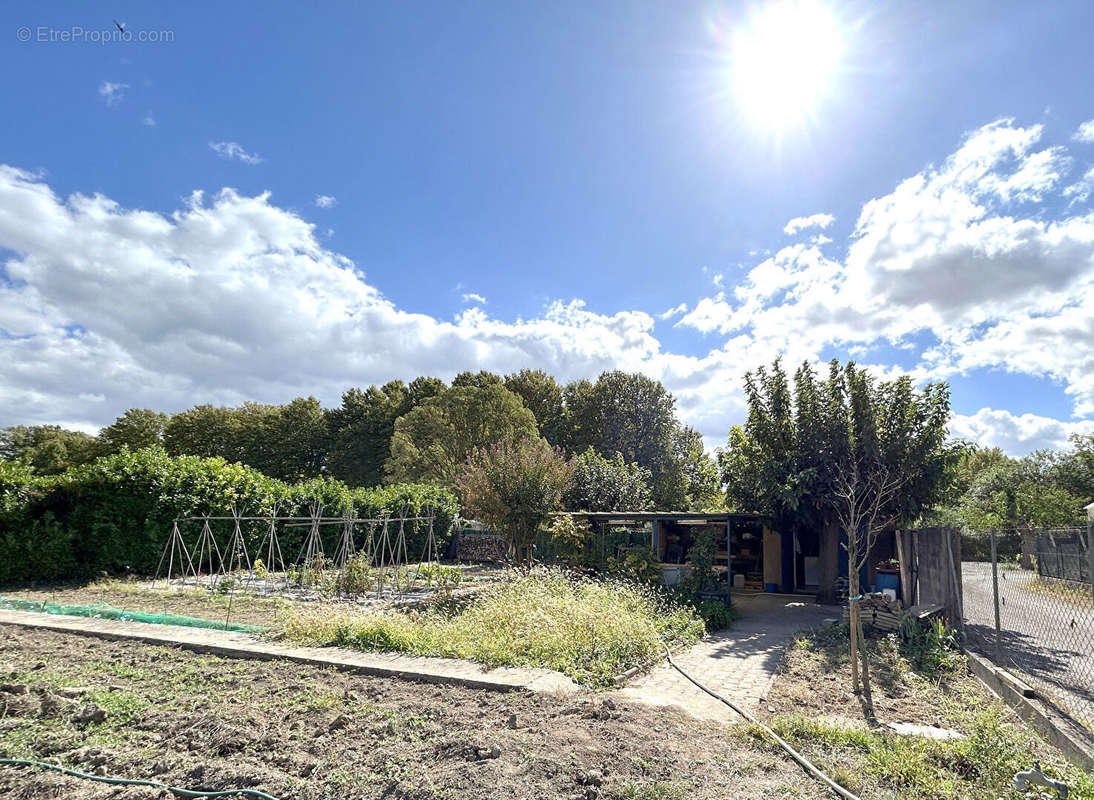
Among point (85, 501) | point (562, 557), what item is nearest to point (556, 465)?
point (562, 557)

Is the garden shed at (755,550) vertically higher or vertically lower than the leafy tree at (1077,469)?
lower

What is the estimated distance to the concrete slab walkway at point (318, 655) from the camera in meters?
5.70

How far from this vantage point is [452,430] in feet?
105

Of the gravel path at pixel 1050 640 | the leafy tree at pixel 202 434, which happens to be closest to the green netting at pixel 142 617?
the gravel path at pixel 1050 640

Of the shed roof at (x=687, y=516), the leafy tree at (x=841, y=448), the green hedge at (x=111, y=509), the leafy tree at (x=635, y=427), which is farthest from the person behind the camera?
the leafy tree at (x=635, y=427)

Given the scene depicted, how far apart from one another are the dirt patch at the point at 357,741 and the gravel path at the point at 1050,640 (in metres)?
3.36

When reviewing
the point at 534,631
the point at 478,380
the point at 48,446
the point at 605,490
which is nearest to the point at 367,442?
the point at 478,380

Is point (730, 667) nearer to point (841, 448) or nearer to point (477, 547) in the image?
point (841, 448)

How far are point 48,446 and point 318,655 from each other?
45.5 meters

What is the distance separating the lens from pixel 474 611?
9367 mm

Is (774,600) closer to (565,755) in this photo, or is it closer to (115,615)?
(565,755)

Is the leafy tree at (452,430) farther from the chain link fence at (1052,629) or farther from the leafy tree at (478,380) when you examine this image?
the chain link fence at (1052,629)

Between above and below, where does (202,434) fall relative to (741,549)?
above

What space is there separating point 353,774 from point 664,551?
53.5ft
